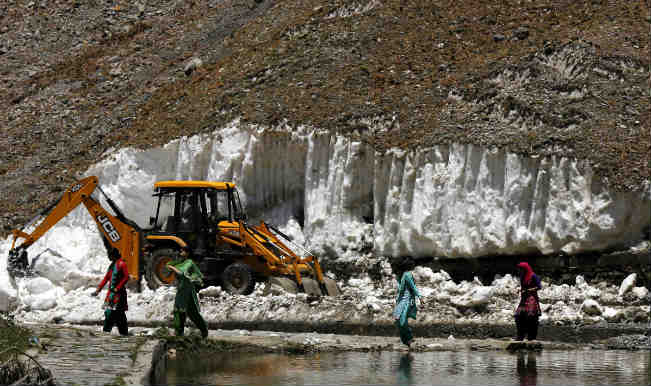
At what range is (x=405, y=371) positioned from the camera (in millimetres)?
12617

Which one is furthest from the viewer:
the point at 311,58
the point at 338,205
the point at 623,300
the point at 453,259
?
the point at 311,58

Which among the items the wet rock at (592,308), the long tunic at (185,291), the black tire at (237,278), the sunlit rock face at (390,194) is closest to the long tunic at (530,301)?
the wet rock at (592,308)

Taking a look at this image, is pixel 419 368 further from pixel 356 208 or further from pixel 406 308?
pixel 356 208

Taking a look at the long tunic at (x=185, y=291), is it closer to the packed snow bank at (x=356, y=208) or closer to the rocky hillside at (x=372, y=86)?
the packed snow bank at (x=356, y=208)

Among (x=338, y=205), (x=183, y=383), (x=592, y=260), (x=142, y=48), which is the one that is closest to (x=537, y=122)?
(x=592, y=260)

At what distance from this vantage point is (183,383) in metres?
11.2

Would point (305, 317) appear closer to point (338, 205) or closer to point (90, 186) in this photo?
point (338, 205)

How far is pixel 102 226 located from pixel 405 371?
1197cm

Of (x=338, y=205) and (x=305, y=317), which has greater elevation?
(x=338, y=205)

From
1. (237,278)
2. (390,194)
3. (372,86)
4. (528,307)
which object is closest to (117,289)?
(237,278)

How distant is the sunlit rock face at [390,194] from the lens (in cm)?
2080

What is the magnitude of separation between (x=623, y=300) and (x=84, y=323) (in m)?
11.1

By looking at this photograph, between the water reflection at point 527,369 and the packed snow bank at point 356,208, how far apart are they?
201 inches

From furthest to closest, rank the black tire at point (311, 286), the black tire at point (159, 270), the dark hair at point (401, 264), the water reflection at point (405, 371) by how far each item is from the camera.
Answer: the dark hair at point (401, 264) < the black tire at point (159, 270) < the black tire at point (311, 286) < the water reflection at point (405, 371)
